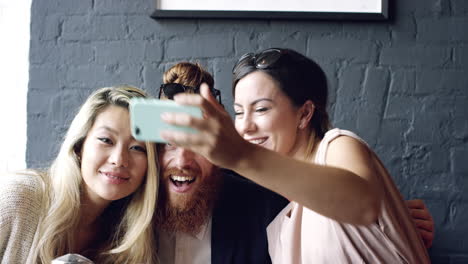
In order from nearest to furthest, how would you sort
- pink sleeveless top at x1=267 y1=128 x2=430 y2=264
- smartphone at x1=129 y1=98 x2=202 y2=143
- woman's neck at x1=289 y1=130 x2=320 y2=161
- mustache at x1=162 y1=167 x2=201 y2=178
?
smartphone at x1=129 y1=98 x2=202 y2=143, pink sleeveless top at x1=267 y1=128 x2=430 y2=264, woman's neck at x1=289 y1=130 x2=320 y2=161, mustache at x1=162 y1=167 x2=201 y2=178

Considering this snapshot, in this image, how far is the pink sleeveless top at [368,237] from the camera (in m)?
0.89

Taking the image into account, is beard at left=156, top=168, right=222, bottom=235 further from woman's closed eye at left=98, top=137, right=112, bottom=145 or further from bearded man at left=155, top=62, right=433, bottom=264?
woman's closed eye at left=98, top=137, right=112, bottom=145

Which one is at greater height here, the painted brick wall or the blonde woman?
the painted brick wall

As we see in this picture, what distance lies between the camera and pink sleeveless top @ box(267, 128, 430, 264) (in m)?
0.89

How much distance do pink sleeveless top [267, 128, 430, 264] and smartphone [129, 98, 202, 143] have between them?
363mm

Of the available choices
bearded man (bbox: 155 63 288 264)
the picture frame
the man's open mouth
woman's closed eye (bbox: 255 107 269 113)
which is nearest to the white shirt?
bearded man (bbox: 155 63 288 264)

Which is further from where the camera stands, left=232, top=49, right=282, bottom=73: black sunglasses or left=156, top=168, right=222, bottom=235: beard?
left=156, top=168, right=222, bottom=235: beard

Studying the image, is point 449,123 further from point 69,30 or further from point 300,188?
point 69,30

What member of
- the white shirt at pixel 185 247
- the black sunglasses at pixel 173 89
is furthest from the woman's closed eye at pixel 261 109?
the white shirt at pixel 185 247

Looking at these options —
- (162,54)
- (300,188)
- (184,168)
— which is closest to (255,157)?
(300,188)

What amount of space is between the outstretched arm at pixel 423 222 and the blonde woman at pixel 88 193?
26.9 inches

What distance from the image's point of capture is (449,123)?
62.1 inches

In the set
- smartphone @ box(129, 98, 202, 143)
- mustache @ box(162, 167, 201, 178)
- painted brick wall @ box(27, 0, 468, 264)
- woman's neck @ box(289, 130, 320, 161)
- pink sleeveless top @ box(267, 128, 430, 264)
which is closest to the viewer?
smartphone @ box(129, 98, 202, 143)

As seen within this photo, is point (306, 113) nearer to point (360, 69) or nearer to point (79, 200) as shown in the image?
point (360, 69)
